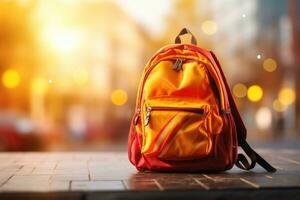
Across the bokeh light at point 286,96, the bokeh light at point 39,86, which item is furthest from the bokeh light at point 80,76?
the bokeh light at point 286,96

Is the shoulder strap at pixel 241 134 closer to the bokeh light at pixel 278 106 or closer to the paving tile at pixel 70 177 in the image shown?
the paving tile at pixel 70 177

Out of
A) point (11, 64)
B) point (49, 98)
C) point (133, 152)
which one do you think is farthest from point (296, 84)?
point (133, 152)

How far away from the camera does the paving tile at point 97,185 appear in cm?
254

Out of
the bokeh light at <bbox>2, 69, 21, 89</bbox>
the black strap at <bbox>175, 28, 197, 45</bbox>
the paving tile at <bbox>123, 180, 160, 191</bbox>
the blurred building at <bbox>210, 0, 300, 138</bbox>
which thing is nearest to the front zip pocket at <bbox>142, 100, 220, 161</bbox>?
the paving tile at <bbox>123, 180, 160, 191</bbox>

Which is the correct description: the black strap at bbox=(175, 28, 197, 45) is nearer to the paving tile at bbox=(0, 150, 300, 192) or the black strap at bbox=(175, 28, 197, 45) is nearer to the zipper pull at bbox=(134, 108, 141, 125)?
the zipper pull at bbox=(134, 108, 141, 125)

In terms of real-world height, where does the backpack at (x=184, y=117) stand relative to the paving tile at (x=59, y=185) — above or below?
above

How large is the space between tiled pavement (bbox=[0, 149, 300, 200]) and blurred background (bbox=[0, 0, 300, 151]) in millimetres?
3580

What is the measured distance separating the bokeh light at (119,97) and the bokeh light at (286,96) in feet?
33.3

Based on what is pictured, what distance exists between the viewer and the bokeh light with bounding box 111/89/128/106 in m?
17.7

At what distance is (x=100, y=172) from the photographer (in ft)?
10.6

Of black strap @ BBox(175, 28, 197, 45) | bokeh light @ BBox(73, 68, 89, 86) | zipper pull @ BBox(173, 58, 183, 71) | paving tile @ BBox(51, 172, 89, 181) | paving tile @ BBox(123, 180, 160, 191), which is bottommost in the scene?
paving tile @ BBox(123, 180, 160, 191)

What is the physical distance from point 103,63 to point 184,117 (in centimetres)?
2177

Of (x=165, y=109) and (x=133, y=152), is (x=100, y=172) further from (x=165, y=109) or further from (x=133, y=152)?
(x=165, y=109)

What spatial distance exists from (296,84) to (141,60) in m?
11.6
